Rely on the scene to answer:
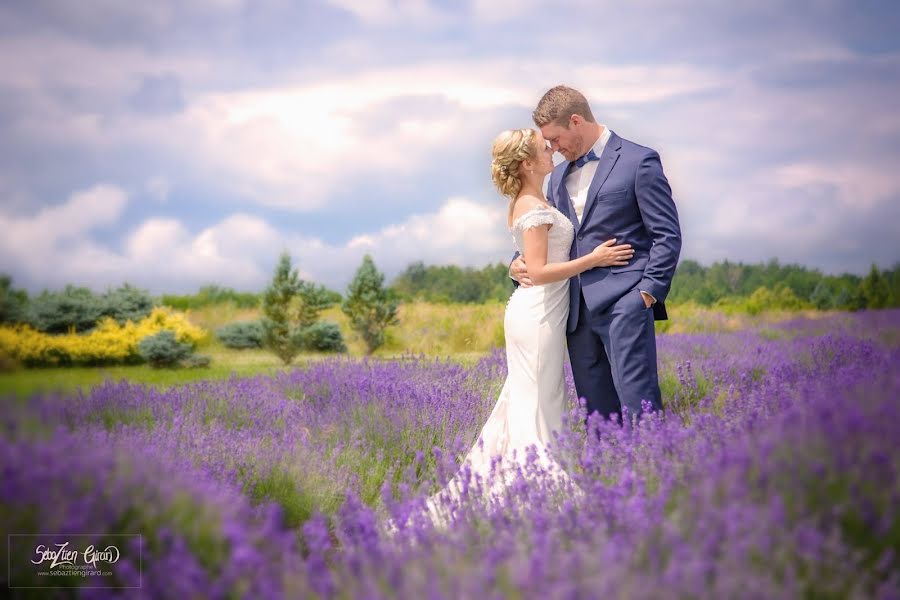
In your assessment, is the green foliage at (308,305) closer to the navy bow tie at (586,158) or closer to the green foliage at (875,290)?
the navy bow tie at (586,158)

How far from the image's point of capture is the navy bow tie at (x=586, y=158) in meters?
3.79

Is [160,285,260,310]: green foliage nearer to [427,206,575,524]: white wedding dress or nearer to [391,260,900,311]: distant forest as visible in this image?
[391,260,900,311]: distant forest

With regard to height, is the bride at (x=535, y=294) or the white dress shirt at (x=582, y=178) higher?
the white dress shirt at (x=582, y=178)

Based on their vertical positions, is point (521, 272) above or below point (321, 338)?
above

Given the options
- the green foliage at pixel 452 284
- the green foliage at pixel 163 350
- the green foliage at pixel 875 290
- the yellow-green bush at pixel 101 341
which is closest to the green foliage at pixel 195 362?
the green foliage at pixel 163 350

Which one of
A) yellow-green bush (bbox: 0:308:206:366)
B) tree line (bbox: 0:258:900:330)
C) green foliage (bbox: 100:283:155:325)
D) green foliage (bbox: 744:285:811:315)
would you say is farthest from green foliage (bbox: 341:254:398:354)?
green foliage (bbox: 744:285:811:315)

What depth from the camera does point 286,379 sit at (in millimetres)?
6266

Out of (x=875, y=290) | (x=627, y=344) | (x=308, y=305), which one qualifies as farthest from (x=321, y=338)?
(x=875, y=290)

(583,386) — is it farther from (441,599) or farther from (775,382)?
(441,599)

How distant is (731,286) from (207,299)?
1217 cm

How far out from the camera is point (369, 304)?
11.9 m

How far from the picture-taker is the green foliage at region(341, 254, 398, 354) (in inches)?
467

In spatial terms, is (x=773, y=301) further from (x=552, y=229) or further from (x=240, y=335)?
(x=552, y=229)

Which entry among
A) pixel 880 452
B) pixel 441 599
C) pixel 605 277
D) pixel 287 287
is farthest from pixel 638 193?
pixel 287 287
